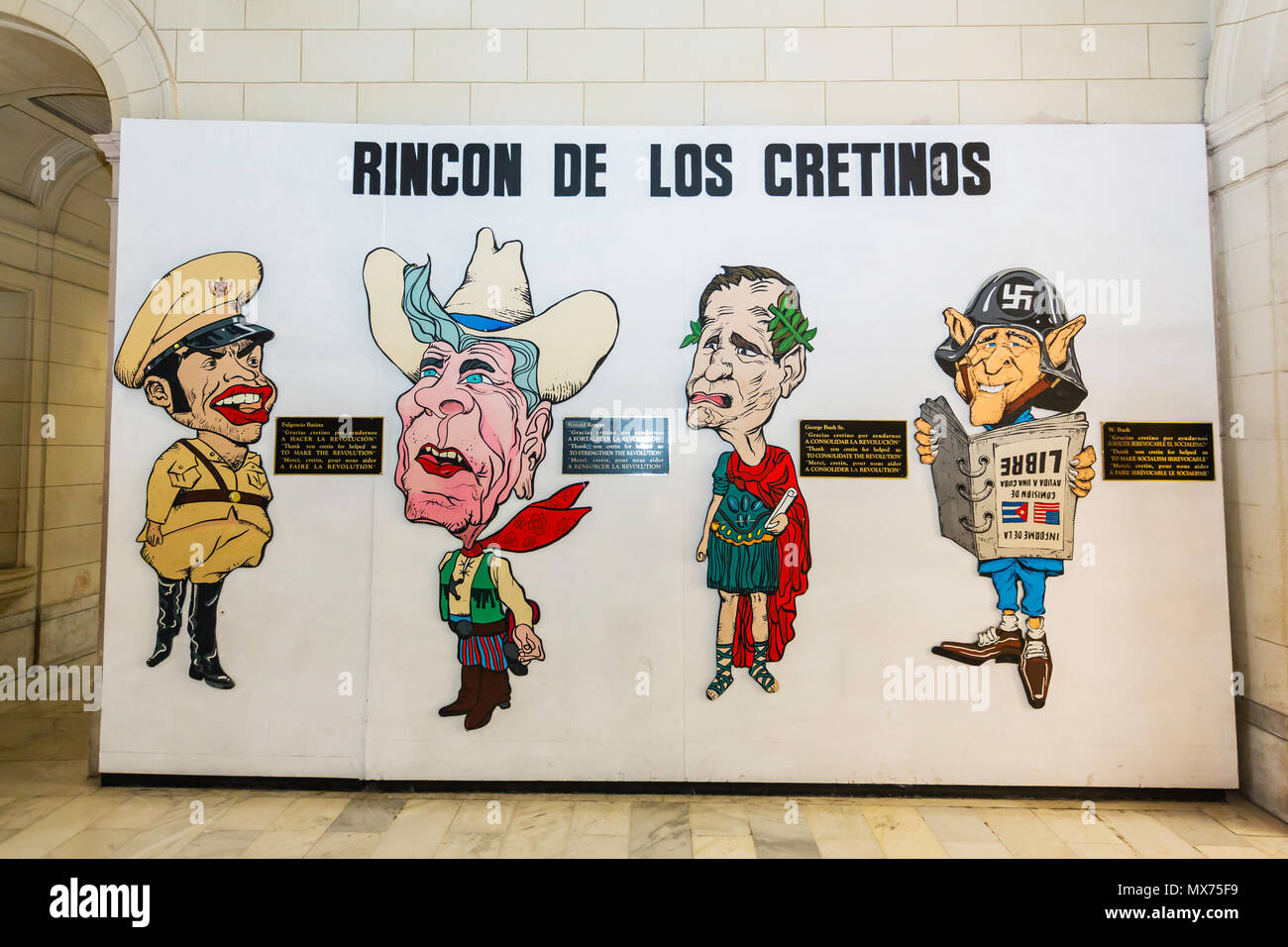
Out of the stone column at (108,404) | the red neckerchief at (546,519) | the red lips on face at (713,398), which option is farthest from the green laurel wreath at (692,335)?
the stone column at (108,404)

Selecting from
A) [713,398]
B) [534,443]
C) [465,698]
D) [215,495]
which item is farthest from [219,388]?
[713,398]

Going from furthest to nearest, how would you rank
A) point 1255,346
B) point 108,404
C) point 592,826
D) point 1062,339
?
point 108,404
point 1062,339
point 1255,346
point 592,826

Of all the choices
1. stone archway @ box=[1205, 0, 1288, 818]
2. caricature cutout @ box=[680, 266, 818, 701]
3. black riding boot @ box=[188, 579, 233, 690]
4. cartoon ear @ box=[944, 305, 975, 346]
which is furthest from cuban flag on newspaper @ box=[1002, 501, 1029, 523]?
black riding boot @ box=[188, 579, 233, 690]

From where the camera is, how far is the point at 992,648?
11.9 feet

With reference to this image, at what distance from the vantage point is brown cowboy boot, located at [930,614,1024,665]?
3.62 meters

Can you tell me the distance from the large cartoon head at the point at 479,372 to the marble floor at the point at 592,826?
5.40 ft

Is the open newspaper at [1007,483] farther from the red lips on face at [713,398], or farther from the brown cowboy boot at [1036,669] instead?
the red lips on face at [713,398]

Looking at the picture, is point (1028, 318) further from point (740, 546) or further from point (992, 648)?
point (740, 546)

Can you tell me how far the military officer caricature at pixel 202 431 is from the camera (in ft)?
12.2

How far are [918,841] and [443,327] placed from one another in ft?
12.9

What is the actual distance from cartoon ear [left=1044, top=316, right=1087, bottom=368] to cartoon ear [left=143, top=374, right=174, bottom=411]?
540 cm

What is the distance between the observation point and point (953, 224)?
371cm

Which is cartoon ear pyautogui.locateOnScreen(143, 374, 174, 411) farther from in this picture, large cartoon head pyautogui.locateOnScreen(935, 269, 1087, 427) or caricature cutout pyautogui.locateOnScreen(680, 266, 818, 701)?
large cartoon head pyautogui.locateOnScreen(935, 269, 1087, 427)

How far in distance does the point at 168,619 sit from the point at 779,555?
3747mm
